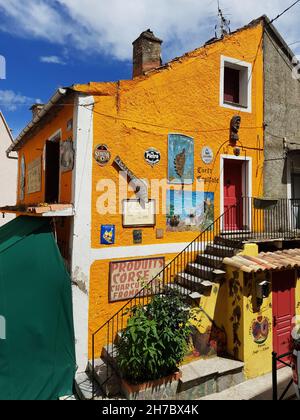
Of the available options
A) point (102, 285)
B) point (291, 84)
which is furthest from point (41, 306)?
point (291, 84)

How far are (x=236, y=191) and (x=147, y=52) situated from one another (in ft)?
17.5

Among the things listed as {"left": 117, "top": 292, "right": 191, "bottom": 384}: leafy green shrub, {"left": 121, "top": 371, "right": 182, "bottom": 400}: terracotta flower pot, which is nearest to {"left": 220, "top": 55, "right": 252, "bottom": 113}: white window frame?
{"left": 117, "top": 292, "right": 191, "bottom": 384}: leafy green shrub

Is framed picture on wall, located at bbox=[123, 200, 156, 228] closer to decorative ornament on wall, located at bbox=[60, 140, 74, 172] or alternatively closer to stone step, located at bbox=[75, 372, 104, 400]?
decorative ornament on wall, located at bbox=[60, 140, 74, 172]

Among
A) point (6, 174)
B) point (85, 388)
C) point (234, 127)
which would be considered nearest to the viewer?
point (85, 388)

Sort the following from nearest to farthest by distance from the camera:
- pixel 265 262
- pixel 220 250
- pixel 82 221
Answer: pixel 82 221 < pixel 265 262 < pixel 220 250

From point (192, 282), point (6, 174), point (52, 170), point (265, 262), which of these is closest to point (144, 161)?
point (52, 170)

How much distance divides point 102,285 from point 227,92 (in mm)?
7700

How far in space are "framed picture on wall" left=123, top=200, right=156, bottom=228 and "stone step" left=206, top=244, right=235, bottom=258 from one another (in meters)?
1.92

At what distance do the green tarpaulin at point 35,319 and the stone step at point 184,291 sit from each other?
8.82 ft

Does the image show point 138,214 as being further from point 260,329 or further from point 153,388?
point 260,329

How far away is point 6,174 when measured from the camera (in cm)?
1777

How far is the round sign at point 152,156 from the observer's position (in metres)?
7.92

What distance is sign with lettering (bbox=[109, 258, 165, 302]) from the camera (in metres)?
7.27
